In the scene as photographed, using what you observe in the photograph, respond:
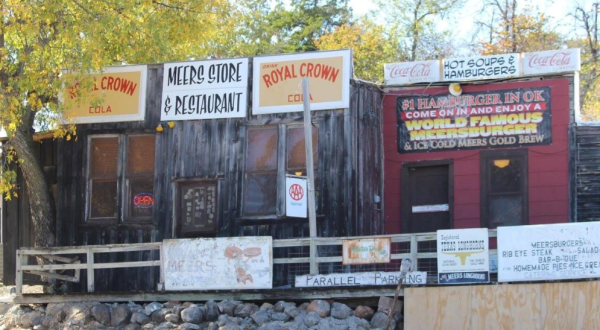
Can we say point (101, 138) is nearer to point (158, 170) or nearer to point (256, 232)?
point (158, 170)

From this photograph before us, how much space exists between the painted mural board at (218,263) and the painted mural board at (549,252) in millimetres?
4037

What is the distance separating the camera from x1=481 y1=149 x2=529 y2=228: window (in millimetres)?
18219

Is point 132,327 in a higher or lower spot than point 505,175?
lower

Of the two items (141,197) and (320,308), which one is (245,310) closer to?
(320,308)

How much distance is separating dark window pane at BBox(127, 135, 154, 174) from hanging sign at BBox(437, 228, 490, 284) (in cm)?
649

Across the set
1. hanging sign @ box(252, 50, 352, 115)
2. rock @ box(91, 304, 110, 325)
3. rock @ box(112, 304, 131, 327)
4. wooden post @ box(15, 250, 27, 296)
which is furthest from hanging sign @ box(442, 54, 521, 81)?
wooden post @ box(15, 250, 27, 296)

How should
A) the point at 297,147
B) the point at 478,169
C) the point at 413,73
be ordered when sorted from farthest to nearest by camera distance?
1. the point at 413,73
2. the point at 478,169
3. the point at 297,147

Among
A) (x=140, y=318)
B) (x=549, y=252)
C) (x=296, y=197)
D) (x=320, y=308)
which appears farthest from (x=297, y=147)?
(x=549, y=252)

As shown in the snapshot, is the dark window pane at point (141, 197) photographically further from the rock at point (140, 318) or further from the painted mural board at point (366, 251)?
the painted mural board at point (366, 251)

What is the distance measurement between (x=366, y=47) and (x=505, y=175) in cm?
1715

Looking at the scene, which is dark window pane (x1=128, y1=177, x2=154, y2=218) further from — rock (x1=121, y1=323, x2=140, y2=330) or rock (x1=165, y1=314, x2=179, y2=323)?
rock (x1=165, y1=314, x2=179, y2=323)

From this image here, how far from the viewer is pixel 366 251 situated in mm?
15672

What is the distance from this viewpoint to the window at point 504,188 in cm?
1822

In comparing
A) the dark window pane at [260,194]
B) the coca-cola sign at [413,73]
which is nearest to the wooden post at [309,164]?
the dark window pane at [260,194]
